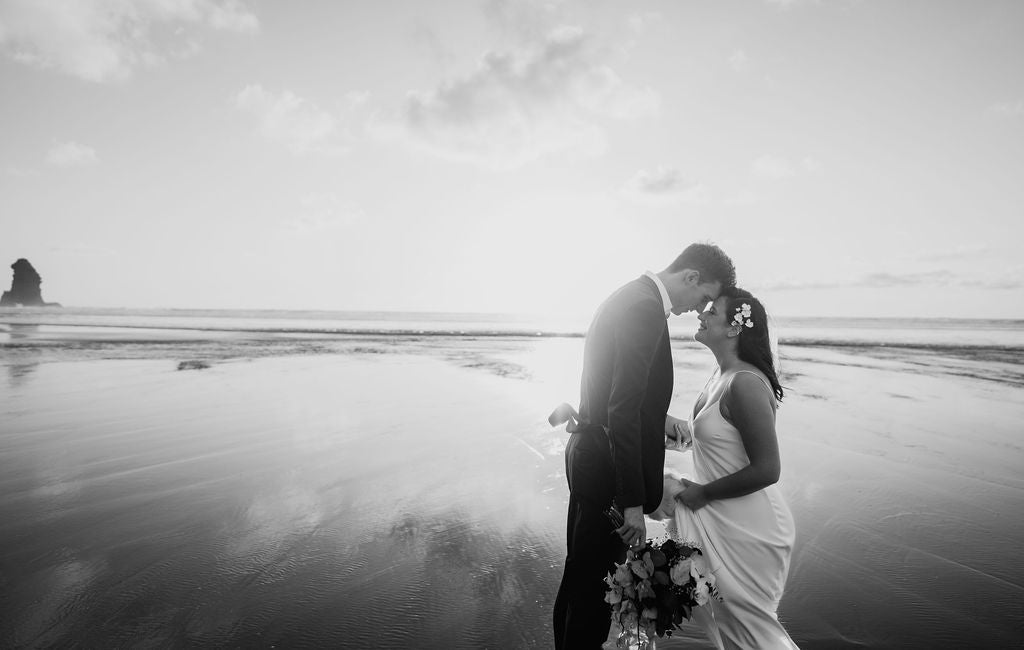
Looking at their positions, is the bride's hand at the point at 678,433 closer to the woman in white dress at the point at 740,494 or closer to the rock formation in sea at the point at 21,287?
the woman in white dress at the point at 740,494

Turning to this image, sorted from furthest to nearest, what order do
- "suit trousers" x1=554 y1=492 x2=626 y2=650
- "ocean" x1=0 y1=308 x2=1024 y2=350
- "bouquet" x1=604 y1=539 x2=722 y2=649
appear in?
1. "ocean" x1=0 y1=308 x2=1024 y2=350
2. "suit trousers" x1=554 y1=492 x2=626 y2=650
3. "bouquet" x1=604 y1=539 x2=722 y2=649

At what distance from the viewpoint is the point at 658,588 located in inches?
100

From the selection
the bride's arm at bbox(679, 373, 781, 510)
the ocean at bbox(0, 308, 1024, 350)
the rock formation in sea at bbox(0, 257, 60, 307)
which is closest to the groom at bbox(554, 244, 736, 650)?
the bride's arm at bbox(679, 373, 781, 510)

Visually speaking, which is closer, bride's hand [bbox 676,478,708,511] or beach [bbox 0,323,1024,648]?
bride's hand [bbox 676,478,708,511]

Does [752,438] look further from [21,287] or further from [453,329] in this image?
[21,287]

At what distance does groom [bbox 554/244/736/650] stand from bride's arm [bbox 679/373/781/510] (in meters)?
0.39

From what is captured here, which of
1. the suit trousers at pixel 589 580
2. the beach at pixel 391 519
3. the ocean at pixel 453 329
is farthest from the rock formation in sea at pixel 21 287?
the suit trousers at pixel 589 580

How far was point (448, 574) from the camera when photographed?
4.14 metres

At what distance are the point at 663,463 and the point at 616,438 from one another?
331mm

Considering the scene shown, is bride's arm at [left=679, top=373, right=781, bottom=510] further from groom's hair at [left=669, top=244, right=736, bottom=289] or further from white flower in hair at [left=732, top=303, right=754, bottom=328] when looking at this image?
groom's hair at [left=669, top=244, right=736, bottom=289]

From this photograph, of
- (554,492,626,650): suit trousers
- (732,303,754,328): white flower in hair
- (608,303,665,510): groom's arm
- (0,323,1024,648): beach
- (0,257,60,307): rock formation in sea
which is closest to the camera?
(608,303,665,510): groom's arm

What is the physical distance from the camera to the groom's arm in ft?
8.60

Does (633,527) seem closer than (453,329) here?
Yes

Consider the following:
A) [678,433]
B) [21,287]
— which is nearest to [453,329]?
[678,433]
